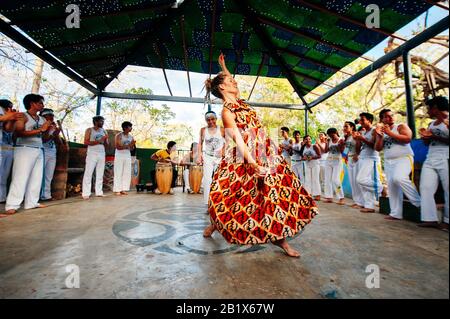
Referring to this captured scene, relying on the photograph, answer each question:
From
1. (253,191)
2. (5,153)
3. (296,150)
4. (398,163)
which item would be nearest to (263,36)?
(296,150)

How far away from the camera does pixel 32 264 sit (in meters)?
1.73

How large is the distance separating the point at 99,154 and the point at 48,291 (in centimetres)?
487

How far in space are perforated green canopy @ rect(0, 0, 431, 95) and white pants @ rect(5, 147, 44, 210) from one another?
2.20 m

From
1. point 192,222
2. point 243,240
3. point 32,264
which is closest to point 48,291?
point 32,264

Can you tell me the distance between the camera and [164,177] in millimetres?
7035

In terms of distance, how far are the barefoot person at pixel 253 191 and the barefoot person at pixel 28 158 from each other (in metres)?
3.54

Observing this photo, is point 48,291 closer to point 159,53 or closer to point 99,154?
point 99,154

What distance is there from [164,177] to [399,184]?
5780 mm

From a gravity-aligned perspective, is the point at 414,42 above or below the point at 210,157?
above

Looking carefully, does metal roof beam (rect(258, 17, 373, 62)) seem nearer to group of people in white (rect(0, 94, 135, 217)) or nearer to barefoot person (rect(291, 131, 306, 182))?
barefoot person (rect(291, 131, 306, 182))

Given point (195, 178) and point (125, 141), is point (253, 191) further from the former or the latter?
point (195, 178)

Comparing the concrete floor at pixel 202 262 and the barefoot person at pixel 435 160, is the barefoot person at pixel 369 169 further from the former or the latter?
the barefoot person at pixel 435 160

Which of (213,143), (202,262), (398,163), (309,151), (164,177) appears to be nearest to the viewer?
(202,262)

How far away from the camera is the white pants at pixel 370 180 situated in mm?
4465
